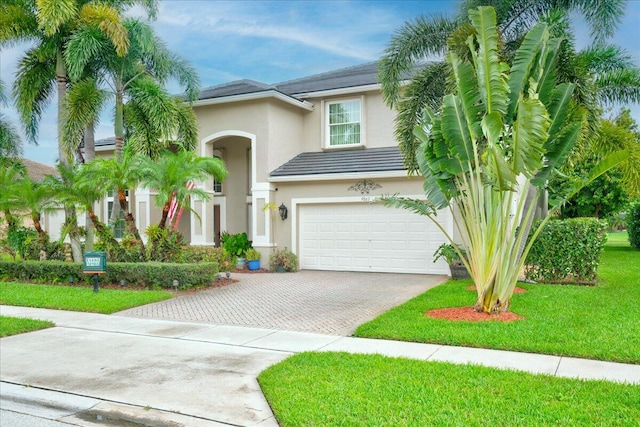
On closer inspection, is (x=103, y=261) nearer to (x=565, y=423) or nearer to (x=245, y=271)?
(x=245, y=271)

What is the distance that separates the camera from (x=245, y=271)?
18047 mm

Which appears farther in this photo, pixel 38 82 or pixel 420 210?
pixel 38 82

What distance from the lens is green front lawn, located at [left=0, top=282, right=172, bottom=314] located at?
442 inches

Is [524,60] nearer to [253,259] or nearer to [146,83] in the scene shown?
[253,259]

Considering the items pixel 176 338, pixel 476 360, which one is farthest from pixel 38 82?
pixel 476 360

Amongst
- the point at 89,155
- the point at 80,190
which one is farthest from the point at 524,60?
the point at 89,155

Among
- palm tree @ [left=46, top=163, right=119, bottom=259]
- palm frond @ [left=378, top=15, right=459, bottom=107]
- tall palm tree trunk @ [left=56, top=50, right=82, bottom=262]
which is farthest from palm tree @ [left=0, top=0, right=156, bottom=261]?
palm frond @ [left=378, top=15, right=459, bottom=107]

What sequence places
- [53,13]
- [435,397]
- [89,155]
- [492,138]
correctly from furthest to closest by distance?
[89,155] → [53,13] → [492,138] → [435,397]

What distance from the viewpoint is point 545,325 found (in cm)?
832

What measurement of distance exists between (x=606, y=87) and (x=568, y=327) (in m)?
10.5

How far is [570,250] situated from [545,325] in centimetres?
→ 554

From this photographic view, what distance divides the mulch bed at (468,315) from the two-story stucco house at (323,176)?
21.5ft

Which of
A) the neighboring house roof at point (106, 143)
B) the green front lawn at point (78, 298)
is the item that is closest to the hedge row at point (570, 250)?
the green front lawn at point (78, 298)

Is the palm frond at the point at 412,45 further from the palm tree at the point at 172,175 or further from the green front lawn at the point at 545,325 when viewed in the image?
the green front lawn at the point at 545,325
